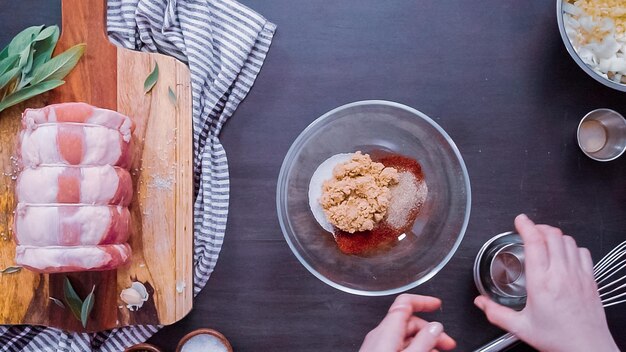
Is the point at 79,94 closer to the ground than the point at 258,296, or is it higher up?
higher up

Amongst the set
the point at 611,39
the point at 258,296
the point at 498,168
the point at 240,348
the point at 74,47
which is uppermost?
the point at 611,39

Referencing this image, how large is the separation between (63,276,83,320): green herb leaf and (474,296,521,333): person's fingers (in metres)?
0.92

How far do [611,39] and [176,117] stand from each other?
1010mm

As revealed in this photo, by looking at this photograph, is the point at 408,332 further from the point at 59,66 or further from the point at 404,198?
the point at 59,66

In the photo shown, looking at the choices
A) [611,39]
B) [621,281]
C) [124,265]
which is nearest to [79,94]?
[124,265]

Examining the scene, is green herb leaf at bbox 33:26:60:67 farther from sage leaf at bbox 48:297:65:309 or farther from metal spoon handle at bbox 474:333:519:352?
metal spoon handle at bbox 474:333:519:352

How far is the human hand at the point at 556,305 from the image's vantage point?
1261mm

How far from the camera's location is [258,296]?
4.80 feet

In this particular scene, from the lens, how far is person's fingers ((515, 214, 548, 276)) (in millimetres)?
1279

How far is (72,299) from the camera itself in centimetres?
136

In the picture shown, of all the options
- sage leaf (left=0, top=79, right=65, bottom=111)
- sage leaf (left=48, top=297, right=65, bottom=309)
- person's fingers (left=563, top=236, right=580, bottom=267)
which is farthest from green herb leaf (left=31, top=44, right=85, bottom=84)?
Answer: person's fingers (left=563, top=236, right=580, bottom=267)

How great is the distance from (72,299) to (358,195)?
0.70 meters

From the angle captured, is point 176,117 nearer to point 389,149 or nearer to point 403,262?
point 389,149

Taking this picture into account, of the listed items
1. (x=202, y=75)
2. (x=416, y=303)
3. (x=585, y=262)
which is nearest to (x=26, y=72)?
(x=202, y=75)
